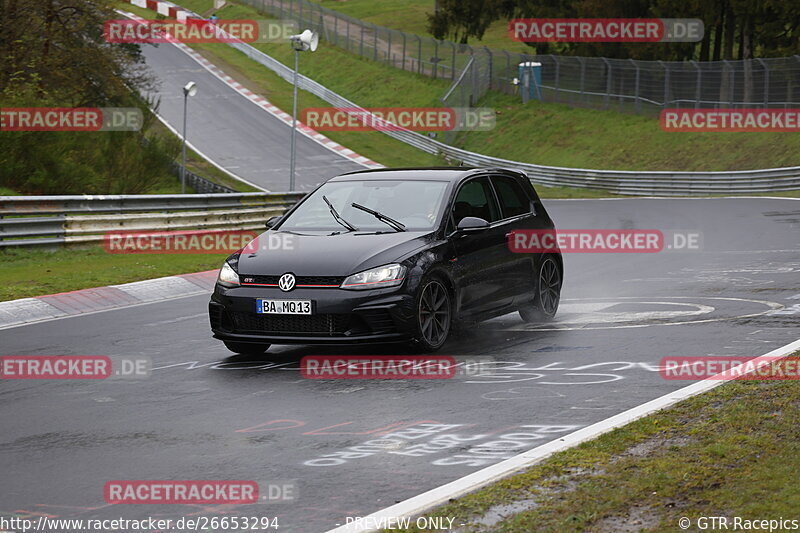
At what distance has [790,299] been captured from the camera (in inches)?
539

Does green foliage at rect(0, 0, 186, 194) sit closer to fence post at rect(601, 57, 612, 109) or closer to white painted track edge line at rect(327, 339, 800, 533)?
white painted track edge line at rect(327, 339, 800, 533)

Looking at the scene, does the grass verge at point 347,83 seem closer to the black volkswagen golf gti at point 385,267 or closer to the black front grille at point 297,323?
the black volkswagen golf gti at point 385,267

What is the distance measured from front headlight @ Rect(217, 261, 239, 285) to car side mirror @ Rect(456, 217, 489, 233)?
7.04ft

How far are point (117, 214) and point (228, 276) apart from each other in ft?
40.2

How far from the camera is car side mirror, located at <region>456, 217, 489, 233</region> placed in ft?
36.5

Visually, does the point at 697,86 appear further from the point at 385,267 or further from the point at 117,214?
the point at 385,267

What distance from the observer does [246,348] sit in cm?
1083

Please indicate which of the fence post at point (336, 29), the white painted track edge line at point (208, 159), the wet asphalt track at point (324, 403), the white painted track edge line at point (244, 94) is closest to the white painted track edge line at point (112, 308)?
the wet asphalt track at point (324, 403)

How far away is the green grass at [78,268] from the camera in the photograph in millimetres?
16094

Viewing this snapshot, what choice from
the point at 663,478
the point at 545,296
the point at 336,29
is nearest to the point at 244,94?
the point at 336,29

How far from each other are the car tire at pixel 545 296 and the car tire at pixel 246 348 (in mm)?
3016

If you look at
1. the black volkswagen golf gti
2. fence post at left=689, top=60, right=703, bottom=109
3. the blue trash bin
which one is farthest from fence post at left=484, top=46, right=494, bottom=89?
the black volkswagen golf gti

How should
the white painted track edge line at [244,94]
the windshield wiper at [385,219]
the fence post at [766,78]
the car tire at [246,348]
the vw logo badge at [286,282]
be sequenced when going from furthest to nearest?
1. the white painted track edge line at [244,94]
2. the fence post at [766,78]
3. the windshield wiper at [385,219]
4. the car tire at [246,348]
5. the vw logo badge at [286,282]

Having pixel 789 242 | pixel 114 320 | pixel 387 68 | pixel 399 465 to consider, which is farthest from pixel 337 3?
pixel 399 465
